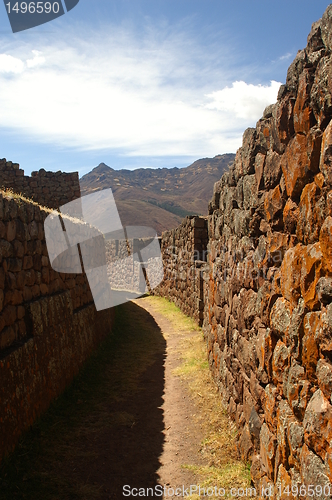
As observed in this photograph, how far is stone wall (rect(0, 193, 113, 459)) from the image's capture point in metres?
4.21

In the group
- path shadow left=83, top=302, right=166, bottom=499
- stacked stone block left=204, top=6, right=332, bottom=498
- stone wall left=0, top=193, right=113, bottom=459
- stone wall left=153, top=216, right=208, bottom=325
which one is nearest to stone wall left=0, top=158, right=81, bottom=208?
stone wall left=153, top=216, right=208, bottom=325

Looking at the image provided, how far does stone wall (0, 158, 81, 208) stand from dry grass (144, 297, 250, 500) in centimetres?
867

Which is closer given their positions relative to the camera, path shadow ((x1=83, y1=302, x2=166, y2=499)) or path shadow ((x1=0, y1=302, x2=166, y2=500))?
path shadow ((x1=0, y1=302, x2=166, y2=500))

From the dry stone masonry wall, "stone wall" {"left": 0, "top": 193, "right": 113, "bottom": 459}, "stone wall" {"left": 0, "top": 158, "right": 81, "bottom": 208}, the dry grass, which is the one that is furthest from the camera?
"stone wall" {"left": 0, "top": 158, "right": 81, "bottom": 208}

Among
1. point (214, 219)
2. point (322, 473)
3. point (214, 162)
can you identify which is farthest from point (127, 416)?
point (214, 162)

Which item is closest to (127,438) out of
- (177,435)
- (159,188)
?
(177,435)

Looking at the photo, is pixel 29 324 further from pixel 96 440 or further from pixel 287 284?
pixel 287 284

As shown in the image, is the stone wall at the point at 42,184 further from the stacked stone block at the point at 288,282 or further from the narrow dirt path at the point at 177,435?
the stacked stone block at the point at 288,282

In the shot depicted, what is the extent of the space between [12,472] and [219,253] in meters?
3.86

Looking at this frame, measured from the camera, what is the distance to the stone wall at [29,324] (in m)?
4.21

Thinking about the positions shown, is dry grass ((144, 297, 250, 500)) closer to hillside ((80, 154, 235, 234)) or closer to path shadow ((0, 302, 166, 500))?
path shadow ((0, 302, 166, 500))

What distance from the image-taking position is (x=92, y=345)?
7621 mm

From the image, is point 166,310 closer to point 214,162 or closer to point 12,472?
point 12,472

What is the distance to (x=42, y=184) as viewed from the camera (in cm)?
1509
